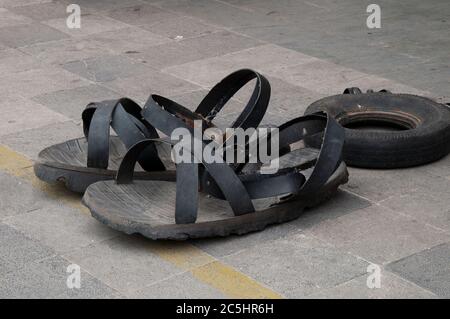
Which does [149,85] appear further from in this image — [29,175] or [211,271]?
[211,271]

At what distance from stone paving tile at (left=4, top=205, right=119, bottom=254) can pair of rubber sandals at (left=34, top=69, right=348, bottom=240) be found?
0.62ft

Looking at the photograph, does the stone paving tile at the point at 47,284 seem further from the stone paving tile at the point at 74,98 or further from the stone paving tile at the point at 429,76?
the stone paving tile at the point at 429,76

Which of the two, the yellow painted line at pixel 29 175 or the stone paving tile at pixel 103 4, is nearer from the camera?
the yellow painted line at pixel 29 175

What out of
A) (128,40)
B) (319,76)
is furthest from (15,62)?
(319,76)

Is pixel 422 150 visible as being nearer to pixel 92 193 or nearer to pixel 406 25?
pixel 92 193

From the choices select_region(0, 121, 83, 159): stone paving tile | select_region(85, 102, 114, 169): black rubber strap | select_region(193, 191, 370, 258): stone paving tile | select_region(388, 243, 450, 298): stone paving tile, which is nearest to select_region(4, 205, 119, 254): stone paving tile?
select_region(85, 102, 114, 169): black rubber strap

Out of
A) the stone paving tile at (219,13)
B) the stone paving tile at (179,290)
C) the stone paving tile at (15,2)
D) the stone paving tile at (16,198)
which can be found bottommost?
the stone paving tile at (16,198)

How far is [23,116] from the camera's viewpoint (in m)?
8.88

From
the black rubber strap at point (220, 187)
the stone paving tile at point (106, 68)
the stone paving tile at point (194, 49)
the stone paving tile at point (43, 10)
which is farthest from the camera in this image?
the stone paving tile at point (43, 10)

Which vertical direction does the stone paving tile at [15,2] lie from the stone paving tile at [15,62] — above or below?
above

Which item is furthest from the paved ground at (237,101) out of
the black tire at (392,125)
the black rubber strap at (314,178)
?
the black rubber strap at (314,178)

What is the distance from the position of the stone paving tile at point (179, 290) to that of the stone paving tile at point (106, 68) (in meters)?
3.80

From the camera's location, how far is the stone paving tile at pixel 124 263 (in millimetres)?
6258

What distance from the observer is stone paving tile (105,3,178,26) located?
11.5 metres
